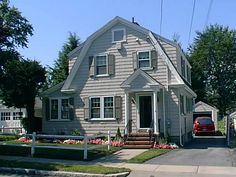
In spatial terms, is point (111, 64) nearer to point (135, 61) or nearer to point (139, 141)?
point (135, 61)

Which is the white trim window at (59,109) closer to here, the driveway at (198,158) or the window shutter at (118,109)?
the window shutter at (118,109)

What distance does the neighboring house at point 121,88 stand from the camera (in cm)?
2436

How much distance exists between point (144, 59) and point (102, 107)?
4121 mm

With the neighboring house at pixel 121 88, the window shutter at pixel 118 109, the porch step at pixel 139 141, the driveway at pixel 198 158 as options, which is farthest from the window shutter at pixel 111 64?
the driveway at pixel 198 158

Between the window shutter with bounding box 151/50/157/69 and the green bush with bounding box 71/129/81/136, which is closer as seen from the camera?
the window shutter with bounding box 151/50/157/69

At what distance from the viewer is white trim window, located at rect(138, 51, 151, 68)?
82.9 feet

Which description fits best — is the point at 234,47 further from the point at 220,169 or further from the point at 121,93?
the point at 220,169

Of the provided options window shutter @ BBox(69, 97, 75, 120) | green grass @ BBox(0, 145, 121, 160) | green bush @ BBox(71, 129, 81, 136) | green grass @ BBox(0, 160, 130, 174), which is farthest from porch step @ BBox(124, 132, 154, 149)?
green grass @ BBox(0, 160, 130, 174)

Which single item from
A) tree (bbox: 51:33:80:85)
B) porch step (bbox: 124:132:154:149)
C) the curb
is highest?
tree (bbox: 51:33:80:85)

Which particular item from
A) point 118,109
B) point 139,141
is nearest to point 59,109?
point 118,109

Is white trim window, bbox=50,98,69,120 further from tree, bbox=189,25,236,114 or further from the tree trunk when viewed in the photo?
tree, bbox=189,25,236,114

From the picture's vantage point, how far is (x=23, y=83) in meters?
28.0

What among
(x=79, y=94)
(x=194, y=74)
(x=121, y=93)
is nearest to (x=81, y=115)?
(x=79, y=94)

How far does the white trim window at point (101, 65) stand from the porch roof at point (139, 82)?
2567mm
